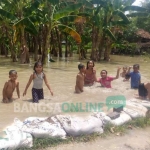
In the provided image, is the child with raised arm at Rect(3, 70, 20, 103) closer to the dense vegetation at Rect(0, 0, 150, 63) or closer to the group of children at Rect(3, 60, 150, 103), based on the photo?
the group of children at Rect(3, 60, 150, 103)

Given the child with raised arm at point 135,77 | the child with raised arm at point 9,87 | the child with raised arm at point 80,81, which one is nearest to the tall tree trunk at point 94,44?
the child with raised arm at point 135,77

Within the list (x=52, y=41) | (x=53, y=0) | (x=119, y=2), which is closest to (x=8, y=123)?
(x=53, y=0)

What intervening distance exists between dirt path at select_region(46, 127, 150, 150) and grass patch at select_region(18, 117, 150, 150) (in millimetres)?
90

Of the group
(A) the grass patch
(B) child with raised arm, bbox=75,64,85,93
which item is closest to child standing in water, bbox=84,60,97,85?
(B) child with raised arm, bbox=75,64,85,93

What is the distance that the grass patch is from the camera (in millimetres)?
3898

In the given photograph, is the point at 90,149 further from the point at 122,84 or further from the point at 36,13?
the point at 36,13

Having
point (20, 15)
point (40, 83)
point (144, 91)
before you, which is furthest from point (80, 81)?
point (20, 15)

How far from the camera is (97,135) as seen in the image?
4.33 m

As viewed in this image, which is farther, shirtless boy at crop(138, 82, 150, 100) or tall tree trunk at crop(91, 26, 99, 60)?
tall tree trunk at crop(91, 26, 99, 60)

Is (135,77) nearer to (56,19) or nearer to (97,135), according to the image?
(97,135)

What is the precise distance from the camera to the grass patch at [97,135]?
390 cm

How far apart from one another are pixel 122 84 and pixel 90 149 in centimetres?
557

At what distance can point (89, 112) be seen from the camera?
218 inches

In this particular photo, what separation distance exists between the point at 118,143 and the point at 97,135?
38 centimetres
